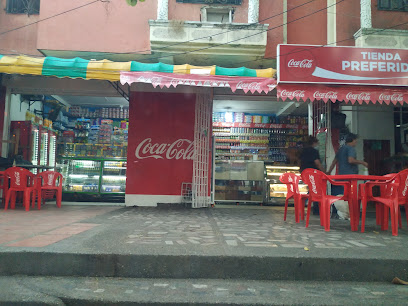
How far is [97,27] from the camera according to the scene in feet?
30.5

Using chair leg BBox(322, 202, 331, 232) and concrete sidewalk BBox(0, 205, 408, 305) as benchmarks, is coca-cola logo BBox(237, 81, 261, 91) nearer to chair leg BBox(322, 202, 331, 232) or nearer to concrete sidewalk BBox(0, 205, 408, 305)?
chair leg BBox(322, 202, 331, 232)

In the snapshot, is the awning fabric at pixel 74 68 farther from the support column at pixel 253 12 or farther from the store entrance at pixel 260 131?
the store entrance at pixel 260 131

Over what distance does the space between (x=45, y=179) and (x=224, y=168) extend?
4.97m

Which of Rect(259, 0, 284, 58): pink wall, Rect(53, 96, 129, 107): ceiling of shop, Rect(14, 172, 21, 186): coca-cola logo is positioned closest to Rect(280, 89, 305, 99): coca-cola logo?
Rect(259, 0, 284, 58): pink wall

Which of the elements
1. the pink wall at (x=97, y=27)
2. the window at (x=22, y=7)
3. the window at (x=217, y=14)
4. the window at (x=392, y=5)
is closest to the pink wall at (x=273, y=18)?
the window at (x=217, y=14)

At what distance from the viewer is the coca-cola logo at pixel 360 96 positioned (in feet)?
A: 21.5

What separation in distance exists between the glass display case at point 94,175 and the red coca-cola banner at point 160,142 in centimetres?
148

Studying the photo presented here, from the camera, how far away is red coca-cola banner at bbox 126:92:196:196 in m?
8.81

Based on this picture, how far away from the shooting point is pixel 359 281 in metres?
3.32

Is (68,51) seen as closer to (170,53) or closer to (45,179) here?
(170,53)

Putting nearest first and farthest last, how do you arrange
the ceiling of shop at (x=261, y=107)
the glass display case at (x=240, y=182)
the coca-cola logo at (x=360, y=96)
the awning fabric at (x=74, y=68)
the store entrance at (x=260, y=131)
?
the coca-cola logo at (x=360, y=96), the awning fabric at (x=74, y=68), the glass display case at (x=240, y=182), the ceiling of shop at (x=261, y=107), the store entrance at (x=260, y=131)

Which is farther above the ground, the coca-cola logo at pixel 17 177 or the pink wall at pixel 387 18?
the pink wall at pixel 387 18

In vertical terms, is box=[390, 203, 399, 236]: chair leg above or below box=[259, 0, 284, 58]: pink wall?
below

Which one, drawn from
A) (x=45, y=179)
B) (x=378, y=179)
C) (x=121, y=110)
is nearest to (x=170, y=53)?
(x=121, y=110)
